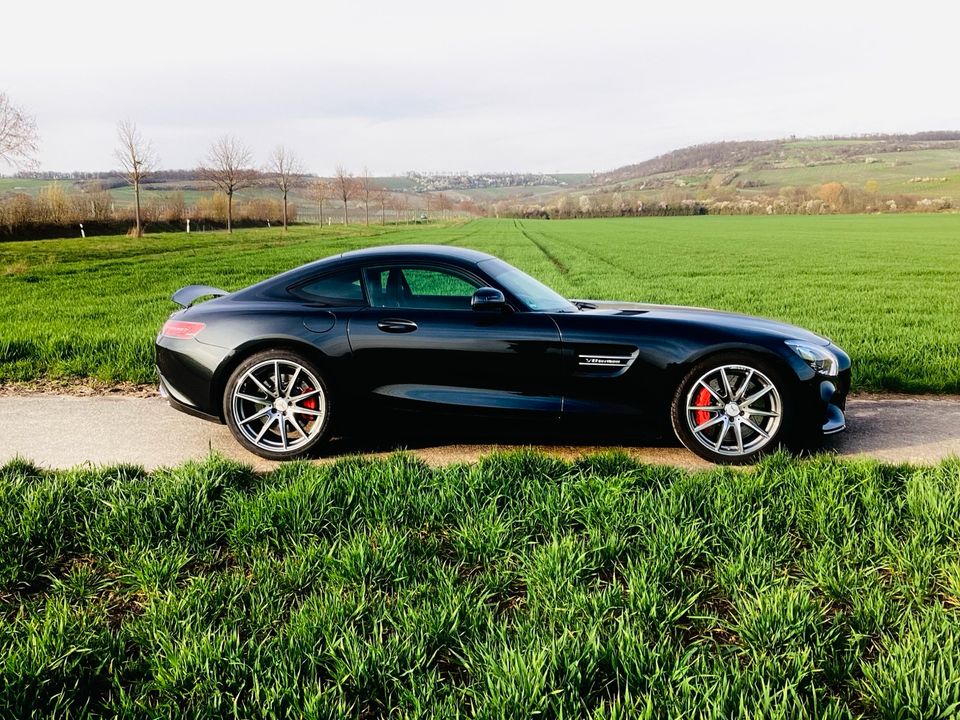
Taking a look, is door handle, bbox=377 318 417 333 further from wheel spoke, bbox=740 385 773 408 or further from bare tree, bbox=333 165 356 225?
bare tree, bbox=333 165 356 225

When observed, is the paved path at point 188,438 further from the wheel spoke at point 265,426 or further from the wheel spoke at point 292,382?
the wheel spoke at point 292,382

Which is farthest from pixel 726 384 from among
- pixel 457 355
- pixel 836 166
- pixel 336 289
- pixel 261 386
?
pixel 836 166

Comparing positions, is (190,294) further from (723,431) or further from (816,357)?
(816,357)

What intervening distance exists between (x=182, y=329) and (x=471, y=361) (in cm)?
207

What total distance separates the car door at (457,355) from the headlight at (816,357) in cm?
155

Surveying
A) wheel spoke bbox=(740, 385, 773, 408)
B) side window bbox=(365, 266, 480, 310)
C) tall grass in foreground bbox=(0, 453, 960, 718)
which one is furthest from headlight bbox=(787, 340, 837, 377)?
side window bbox=(365, 266, 480, 310)

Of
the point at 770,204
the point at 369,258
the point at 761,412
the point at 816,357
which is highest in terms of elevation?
the point at 770,204

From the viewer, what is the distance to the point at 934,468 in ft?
13.4

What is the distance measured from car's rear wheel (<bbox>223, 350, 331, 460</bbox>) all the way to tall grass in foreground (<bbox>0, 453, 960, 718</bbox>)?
0.59 metres

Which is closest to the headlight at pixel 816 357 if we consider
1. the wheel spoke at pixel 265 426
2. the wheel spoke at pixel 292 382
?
the wheel spoke at pixel 292 382

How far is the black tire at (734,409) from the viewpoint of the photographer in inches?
177

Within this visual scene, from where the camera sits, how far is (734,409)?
14.9 ft

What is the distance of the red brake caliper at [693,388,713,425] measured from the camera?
14.9ft

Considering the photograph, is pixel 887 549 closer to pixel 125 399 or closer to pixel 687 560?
pixel 687 560
